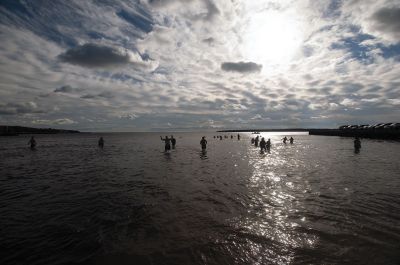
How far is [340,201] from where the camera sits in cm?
1083

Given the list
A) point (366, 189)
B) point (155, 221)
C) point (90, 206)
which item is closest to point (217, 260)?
point (155, 221)

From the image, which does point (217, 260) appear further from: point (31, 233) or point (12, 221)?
point (12, 221)

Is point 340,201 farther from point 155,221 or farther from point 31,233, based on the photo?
point 31,233

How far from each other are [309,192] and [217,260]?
813 centimetres

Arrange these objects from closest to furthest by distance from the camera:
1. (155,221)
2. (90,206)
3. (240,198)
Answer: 1. (155,221)
2. (90,206)
3. (240,198)

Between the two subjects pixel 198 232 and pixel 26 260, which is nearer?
pixel 26 260

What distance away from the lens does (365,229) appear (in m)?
7.68

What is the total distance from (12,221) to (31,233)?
5.69 ft

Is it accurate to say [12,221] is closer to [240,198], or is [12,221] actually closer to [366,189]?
[240,198]

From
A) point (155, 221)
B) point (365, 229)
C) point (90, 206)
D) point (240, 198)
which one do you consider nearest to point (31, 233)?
point (90, 206)

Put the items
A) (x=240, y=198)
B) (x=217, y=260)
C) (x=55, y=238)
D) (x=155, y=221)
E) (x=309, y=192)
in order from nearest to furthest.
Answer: (x=217, y=260)
(x=55, y=238)
(x=155, y=221)
(x=240, y=198)
(x=309, y=192)

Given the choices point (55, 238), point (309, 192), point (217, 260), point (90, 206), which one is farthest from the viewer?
point (309, 192)

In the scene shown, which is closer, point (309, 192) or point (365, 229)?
point (365, 229)

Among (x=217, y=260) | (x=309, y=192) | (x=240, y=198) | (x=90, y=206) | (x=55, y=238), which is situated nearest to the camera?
(x=217, y=260)
